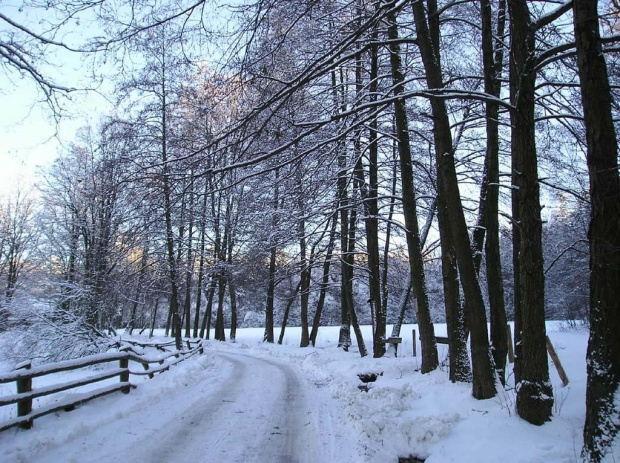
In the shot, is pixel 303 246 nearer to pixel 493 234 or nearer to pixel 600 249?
pixel 493 234

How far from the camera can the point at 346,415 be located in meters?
7.00

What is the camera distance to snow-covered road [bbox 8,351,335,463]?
5.14 meters

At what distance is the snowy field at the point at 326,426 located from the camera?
15.0ft

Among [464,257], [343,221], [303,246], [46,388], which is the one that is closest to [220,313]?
[303,246]

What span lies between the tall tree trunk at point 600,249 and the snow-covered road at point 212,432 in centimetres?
296

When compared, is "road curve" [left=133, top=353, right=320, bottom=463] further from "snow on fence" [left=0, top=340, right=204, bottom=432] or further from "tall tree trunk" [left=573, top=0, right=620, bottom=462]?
"tall tree trunk" [left=573, top=0, right=620, bottom=462]

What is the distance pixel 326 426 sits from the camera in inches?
259

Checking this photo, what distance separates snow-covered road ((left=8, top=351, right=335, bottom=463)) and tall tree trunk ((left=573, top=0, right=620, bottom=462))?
9.71 feet

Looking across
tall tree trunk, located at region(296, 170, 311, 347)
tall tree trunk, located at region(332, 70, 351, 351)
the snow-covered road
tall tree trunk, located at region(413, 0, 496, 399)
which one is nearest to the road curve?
the snow-covered road

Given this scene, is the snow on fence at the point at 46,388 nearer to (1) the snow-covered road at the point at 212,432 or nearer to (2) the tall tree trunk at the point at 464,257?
(1) the snow-covered road at the point at 212,432

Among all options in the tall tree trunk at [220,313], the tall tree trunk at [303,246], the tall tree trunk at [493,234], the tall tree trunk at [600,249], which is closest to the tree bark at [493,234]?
the tall tree trunk at [493,234]

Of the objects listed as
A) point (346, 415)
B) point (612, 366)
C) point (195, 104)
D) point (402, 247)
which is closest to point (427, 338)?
point (346, 415)

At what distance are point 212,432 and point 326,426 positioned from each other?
1.73 metres

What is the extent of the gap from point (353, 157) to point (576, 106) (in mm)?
6155
